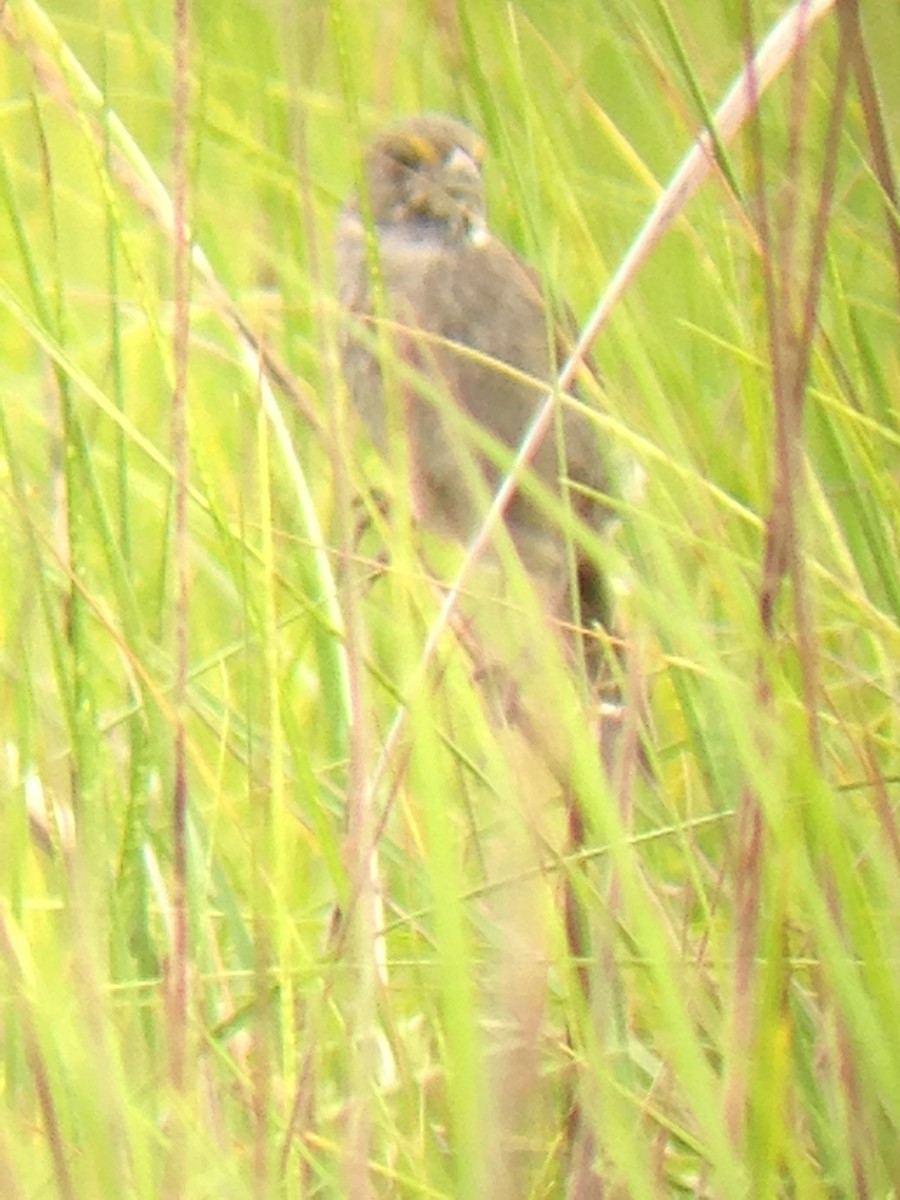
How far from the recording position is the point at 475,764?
114 centimetres

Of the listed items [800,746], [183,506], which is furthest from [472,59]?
[800,746]

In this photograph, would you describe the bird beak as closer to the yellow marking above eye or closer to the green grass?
the yellow marking above eye

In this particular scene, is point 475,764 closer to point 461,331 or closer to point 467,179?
point 461,331

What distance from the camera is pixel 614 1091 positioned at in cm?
90

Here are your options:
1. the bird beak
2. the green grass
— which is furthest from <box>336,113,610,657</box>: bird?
the green grass

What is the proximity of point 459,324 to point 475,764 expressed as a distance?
1.21 m

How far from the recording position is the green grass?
810 mm

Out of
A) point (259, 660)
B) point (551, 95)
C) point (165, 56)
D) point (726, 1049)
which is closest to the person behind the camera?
point (726, 1049)

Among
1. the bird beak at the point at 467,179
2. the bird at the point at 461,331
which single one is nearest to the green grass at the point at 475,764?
the bird at the point at 461,331

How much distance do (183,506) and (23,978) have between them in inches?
8.3

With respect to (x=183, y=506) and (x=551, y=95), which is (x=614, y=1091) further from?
(x=551, y=95)

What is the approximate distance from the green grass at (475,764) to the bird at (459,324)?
63cm

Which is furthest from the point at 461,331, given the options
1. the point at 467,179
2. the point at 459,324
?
the point at 467,179

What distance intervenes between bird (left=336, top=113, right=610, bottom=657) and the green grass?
2.07 ft
